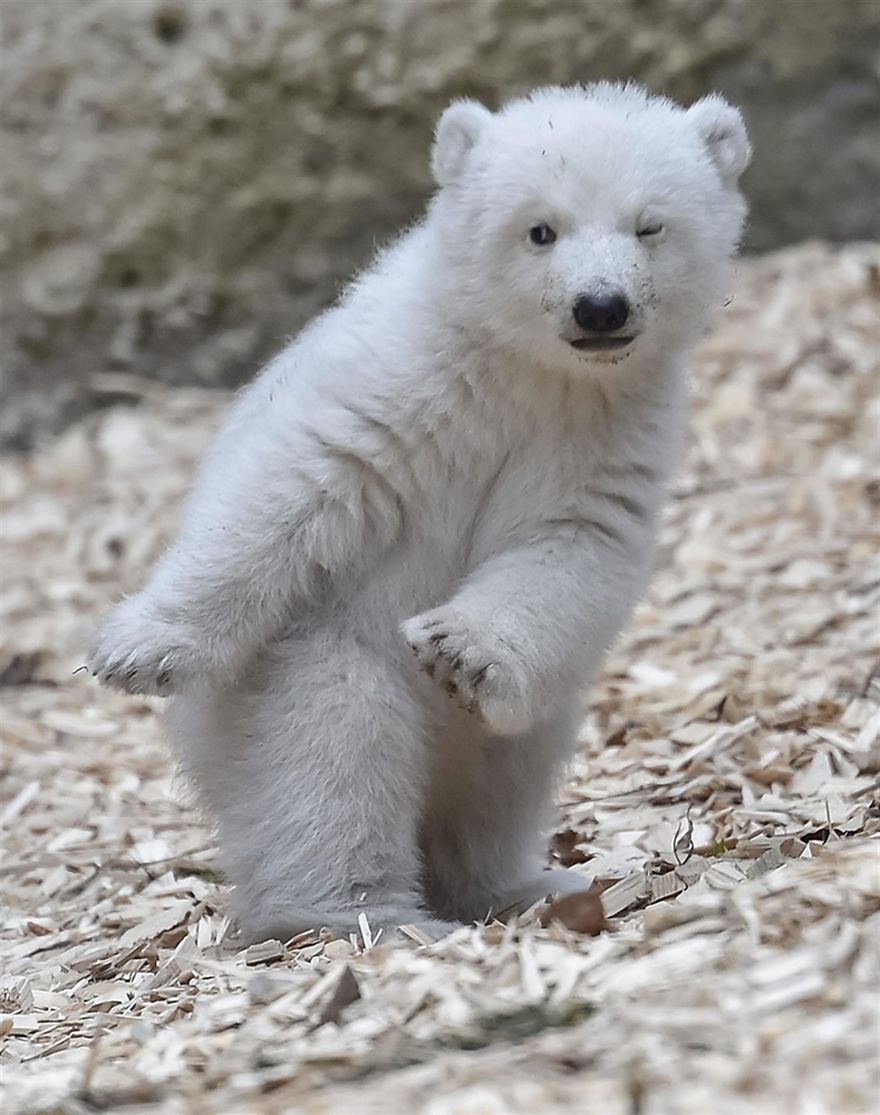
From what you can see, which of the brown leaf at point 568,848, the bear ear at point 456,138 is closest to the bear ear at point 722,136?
the bear ear at point 456,138

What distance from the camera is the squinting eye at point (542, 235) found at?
3.73 meters

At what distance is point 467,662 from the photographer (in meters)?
3.51

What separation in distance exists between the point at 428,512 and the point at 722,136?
1.12 metres

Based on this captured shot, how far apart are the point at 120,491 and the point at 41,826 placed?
8.89ft

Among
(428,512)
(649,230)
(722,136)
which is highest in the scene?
(722,136)

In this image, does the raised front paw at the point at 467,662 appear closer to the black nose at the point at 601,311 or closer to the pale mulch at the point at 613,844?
the pale mulch at the point at 613,844

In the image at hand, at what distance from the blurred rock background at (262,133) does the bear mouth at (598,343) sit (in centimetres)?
470

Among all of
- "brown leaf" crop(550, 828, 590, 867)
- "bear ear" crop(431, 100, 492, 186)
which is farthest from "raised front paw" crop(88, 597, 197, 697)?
"brown leaf" crop(550, 828, 590, 867)

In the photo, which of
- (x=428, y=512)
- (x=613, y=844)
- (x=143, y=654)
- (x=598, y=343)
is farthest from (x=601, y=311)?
(x=613, y=844)

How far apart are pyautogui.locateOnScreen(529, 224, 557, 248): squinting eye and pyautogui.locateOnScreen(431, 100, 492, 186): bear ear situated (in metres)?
0.34

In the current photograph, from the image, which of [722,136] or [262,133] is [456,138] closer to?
[722,136]

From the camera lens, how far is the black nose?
357 centimetres

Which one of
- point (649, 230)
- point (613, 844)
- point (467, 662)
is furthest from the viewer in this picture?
point (613, 844)

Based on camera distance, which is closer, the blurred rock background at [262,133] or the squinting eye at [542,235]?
the squinting eye at [542,235]
